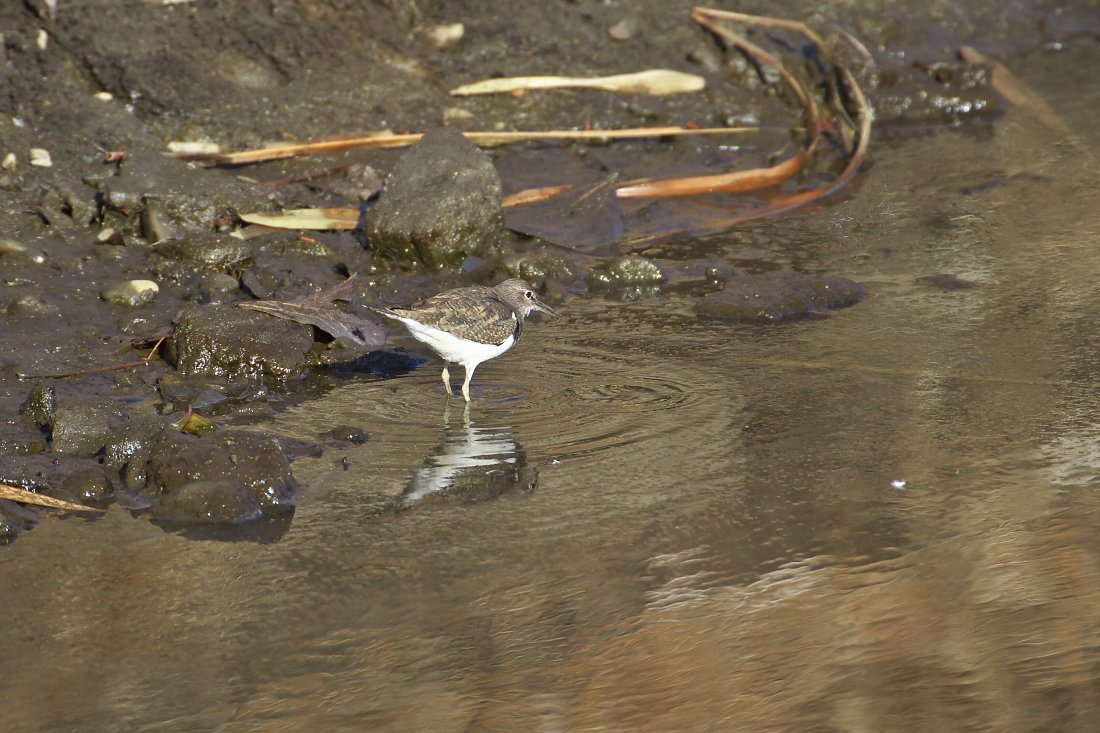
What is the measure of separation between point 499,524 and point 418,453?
0.84m

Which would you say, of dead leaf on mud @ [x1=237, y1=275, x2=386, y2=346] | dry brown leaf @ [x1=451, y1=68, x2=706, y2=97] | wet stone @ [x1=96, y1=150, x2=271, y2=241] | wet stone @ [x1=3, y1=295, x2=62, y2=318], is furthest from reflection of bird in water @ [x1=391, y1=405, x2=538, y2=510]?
dry brown leaf @ [x1=451, y1=68, x2=706, y2=97]

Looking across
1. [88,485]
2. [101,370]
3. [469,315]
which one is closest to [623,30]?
[469,315]

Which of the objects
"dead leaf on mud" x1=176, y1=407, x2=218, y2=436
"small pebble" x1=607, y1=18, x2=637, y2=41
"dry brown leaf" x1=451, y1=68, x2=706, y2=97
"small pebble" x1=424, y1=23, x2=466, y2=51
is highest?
"small pebble" x1=607, y1=18, x2=637, y2=41

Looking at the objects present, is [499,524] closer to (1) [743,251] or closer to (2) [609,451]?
(2) [609,451]

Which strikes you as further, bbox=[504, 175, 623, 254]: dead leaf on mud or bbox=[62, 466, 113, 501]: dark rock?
bbox=[504, 175, 623, 254]: dead leaf on mud

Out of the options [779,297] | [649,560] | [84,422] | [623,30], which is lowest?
[84,422]

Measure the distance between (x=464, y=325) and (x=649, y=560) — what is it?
222cm

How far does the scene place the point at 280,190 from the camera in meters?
8.49

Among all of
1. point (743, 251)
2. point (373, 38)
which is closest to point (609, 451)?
point (743, 251)

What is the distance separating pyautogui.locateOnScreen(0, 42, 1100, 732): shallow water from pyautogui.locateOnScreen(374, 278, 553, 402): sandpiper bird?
210 mm

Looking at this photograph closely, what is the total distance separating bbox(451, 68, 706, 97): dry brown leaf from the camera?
1006 cm

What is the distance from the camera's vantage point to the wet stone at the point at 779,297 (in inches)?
285

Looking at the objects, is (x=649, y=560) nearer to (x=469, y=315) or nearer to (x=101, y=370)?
(x=469, y=315)

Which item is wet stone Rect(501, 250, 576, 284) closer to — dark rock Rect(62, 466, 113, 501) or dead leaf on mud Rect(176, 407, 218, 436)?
dead leaf on mud Rect(176, 407, 218, 436)
